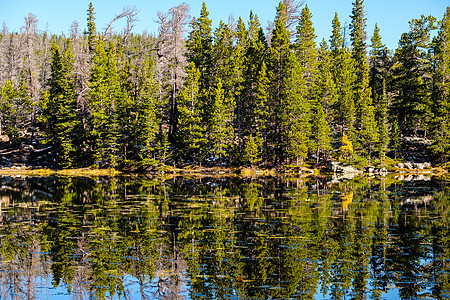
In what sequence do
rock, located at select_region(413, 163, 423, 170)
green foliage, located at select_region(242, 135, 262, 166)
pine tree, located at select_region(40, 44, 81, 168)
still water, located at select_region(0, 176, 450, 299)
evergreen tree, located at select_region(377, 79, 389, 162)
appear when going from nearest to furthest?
still water, located at select_region(0, 176, 450, 299), green foliage, located at select_region(242, 135, 262, 166), pine tree, located at select_region(40, 44, 81, 168), evergreen tree, located at select_region(377, 79, 389, 162), rock, located at select_region(413, 163, 423, 170)

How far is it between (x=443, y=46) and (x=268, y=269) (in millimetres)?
64222

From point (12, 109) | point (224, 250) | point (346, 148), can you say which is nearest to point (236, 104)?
point (346, 148)

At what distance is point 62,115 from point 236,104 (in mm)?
25653

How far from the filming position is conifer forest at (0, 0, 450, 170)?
2167 inches

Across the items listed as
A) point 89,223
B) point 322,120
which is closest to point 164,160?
point 322,120

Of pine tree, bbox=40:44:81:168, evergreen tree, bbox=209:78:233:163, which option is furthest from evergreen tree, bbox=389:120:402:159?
pine tree, bbox=40:44:81:168

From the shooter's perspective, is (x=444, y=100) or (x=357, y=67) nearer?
(x=444, y=100)

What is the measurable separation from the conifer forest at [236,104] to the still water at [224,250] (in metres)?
31.0

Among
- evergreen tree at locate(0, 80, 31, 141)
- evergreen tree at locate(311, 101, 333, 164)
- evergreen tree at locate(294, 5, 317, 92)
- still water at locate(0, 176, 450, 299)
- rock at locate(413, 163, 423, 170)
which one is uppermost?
evergreen tree at locate(294, 5, 317, 92)

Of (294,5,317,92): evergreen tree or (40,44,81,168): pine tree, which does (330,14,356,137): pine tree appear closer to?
(294,5,317,92): evergreen tree

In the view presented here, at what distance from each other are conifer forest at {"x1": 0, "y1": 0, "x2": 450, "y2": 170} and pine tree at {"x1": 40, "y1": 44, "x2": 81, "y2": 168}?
17cm

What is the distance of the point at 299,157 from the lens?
179 ft

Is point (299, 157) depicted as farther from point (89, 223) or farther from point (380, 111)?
point (89, 223)

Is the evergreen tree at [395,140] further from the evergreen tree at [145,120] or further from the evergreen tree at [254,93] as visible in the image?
the evergreen tree at [145,120]
